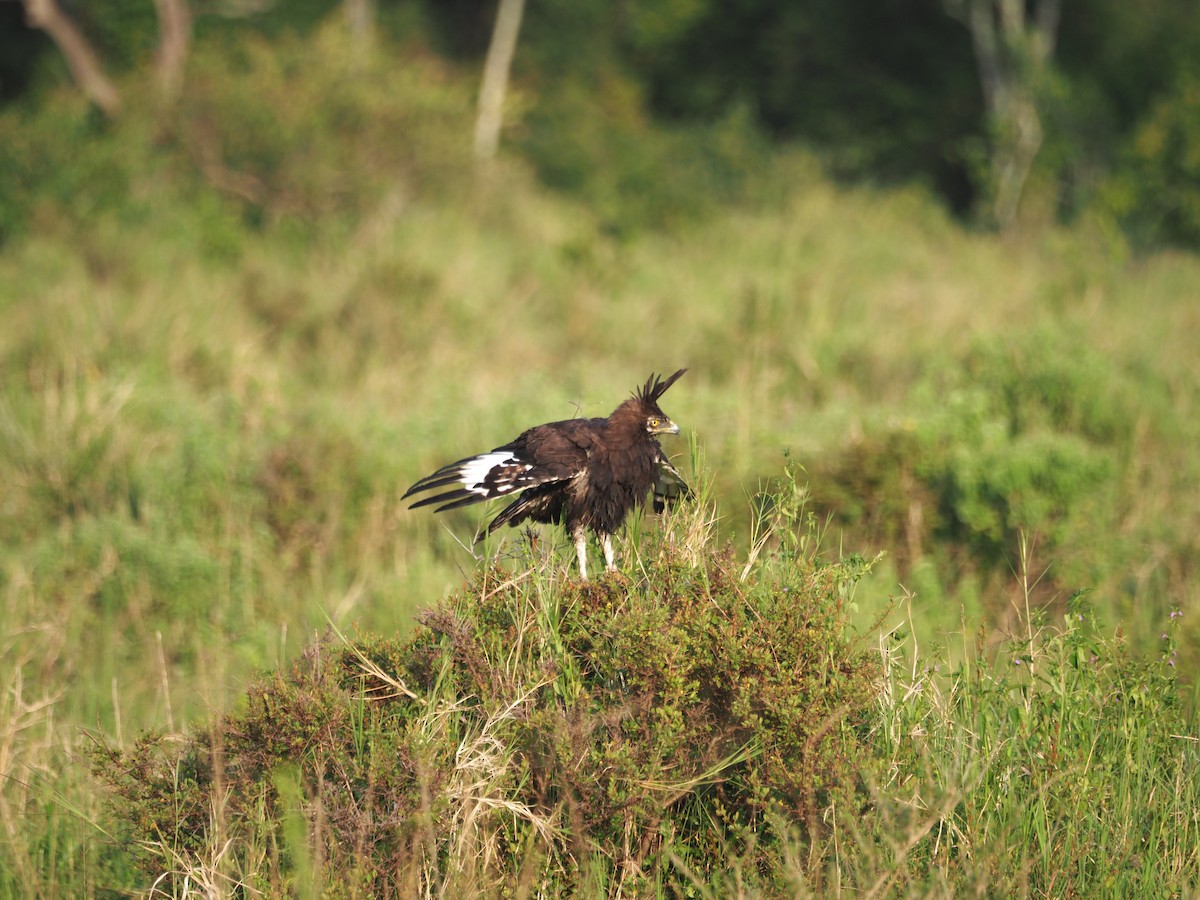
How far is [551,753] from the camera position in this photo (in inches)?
133

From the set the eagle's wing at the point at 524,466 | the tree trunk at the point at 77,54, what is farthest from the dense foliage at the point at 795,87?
the eagle's wing at the point at 524,466

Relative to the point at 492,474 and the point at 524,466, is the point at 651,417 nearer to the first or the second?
the point at 524,466

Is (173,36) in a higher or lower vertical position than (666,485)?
higher

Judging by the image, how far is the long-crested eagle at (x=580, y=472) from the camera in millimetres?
4074

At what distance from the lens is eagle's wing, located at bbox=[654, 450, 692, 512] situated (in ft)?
14.0

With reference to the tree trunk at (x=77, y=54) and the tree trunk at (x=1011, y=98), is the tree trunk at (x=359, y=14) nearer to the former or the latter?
the tree trunk at (x=77, y=54)

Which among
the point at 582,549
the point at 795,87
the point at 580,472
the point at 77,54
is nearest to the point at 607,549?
the point at 582,549

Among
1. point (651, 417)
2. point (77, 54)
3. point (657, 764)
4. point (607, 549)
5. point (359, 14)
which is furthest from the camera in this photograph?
point (359, 14)

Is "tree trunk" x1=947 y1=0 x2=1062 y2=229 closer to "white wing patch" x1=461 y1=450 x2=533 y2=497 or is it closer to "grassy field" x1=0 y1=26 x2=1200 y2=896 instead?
"grassy field" x1=0 y1=26 x2=1200 y2=896

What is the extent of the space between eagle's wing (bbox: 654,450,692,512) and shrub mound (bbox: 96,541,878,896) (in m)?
0.62

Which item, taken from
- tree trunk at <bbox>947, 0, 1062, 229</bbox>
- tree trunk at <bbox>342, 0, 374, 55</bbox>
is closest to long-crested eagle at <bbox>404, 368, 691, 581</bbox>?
tree trunk at <bbox>947, 0, 1062, 229</bbox>

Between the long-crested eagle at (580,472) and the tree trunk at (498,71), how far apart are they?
62.6 ft

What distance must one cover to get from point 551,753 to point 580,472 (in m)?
1.05

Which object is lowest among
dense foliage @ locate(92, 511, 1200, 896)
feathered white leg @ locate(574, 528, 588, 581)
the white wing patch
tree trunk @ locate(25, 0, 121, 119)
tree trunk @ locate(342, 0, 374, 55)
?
dense foliage @ locate(92, 511, 1200, 896)
